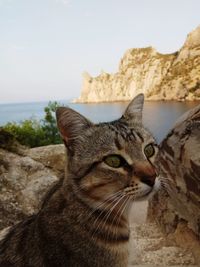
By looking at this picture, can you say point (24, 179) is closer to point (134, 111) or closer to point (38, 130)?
point (134, 111)

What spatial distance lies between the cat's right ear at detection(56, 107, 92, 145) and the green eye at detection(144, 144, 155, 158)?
0.65 metres

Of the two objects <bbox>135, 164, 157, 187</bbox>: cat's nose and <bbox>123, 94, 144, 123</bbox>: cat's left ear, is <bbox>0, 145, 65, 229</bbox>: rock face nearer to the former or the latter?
<bbox>123, 94, 144, 123</bbox>: cat's left ear

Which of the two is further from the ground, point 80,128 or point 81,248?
point 80,128

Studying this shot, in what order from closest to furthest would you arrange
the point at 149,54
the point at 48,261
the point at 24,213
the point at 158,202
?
the point at 48,261 → the point at 24,213 → the point at 158,202 → the point at 149,54

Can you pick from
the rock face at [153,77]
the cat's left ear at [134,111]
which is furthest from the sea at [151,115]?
the rock face at [153,77]

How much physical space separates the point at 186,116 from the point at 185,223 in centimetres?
202

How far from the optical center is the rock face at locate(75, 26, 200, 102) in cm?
7769

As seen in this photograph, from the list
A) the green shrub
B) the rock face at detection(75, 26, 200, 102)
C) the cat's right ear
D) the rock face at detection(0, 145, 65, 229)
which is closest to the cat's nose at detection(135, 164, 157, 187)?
the cat's right ear

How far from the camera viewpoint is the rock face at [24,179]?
7.22 meters

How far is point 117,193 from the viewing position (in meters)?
3.08

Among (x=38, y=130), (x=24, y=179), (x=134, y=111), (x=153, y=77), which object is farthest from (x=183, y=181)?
(x=153, y=77)

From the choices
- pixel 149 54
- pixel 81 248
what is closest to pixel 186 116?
pixel 81 248

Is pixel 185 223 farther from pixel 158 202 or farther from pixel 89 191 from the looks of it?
pixel 89 191

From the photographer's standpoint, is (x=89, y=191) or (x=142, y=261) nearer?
Result: (x=89, y=191)
